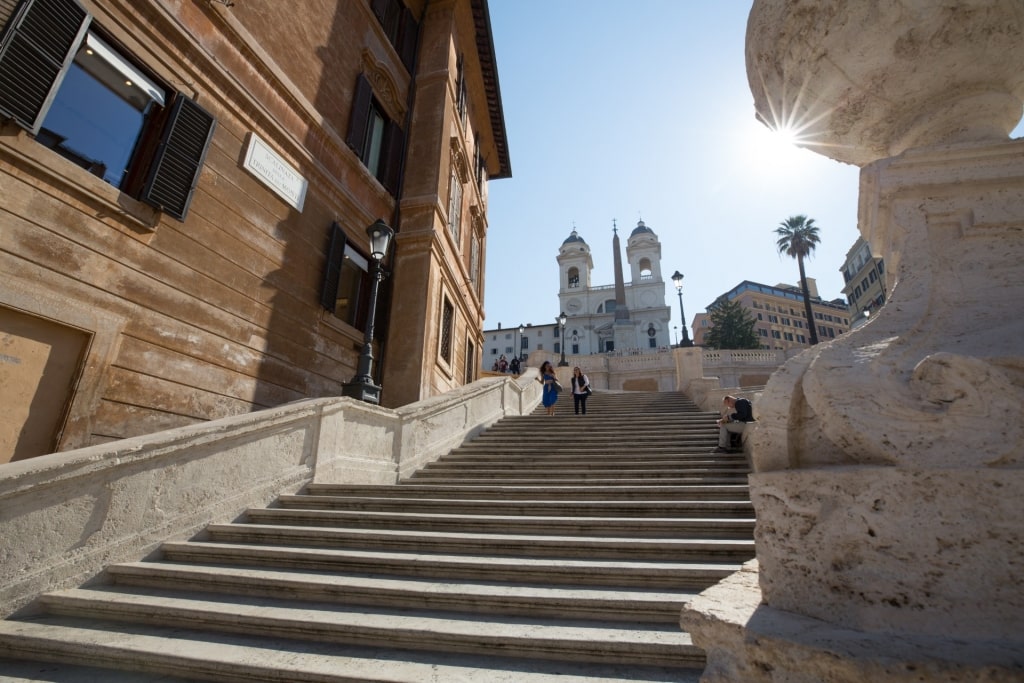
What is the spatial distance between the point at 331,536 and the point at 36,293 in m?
3.79

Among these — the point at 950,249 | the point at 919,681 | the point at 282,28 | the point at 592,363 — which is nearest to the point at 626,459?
the point at 950,249

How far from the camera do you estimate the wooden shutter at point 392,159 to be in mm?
12273

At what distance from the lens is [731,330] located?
50.8 m

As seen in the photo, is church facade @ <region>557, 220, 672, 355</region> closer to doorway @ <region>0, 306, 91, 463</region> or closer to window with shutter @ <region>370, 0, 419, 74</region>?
window with shutter @ <region>370, 0, 419, 74</region>

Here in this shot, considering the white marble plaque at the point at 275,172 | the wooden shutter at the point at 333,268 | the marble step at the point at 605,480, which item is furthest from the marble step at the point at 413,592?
the white marble plaque at the point at 275,172

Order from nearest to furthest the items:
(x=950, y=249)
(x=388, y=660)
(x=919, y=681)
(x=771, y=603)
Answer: (x=919, y=681) → (x=771, y=603) → (x=950, y=249) → (x=388, y=660)

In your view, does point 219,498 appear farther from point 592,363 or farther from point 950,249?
point 592,363

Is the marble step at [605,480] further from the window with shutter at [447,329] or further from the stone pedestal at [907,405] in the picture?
the window with shutter at [447,329]

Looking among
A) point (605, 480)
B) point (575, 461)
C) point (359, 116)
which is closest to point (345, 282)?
point (359, 116)

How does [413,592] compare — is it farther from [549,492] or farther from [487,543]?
[549,492]

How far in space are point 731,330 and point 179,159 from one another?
5265 cm

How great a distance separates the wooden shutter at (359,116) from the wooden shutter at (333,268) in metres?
2.39

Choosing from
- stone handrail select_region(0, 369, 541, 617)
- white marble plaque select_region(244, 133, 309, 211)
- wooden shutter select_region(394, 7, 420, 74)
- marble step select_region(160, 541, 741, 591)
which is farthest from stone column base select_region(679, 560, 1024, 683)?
wooden shutter select_region(394, 7, 420, 74)

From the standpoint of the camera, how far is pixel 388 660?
101 inches
